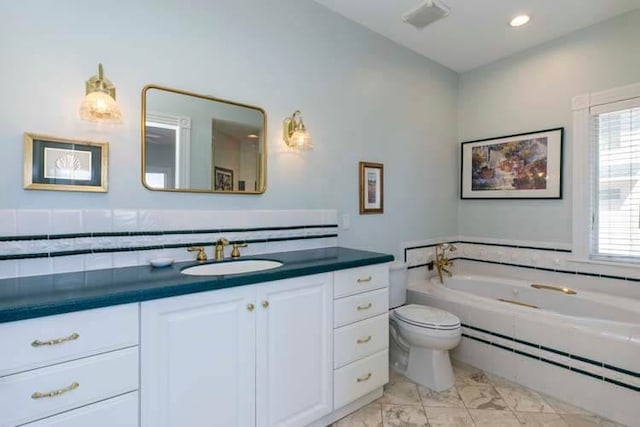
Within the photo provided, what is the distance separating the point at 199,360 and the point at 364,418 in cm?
109

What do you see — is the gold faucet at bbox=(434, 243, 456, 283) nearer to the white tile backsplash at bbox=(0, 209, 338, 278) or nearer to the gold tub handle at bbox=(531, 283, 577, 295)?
the gold tub handle at bbox=(531, 283, 577, 295)

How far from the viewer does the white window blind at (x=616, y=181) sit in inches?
92.8

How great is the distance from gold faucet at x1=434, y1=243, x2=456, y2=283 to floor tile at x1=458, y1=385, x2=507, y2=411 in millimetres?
1026

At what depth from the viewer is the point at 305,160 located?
2256mm

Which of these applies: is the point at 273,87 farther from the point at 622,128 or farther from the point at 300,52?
the point at 622,128

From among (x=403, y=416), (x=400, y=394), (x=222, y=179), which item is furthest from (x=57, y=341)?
(x=400, y=394)

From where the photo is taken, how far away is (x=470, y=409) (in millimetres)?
1939

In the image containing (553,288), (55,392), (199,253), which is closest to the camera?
(55,392)

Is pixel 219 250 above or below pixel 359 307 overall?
above

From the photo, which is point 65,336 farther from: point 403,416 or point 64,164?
point 403,416

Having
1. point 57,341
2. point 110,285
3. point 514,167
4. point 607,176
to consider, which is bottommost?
point 57,341

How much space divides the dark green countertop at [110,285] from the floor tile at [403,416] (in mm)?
915

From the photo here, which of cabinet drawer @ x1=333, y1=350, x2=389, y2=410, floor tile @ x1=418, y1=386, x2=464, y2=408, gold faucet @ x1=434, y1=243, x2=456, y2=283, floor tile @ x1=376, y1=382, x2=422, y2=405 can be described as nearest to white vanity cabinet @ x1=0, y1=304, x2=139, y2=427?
cabinet drawer @ x1=333, y1=350, x2=389, y2=410

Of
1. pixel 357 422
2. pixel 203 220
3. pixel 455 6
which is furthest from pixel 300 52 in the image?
pixel 357 422
